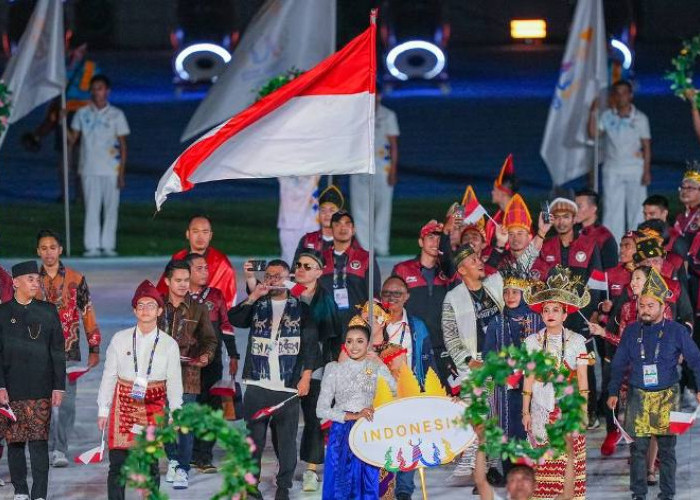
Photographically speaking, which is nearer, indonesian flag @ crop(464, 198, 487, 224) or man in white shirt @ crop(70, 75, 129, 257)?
indonesian flag @ crop(464, 198, 487, 224)

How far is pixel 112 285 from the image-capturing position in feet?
61.4

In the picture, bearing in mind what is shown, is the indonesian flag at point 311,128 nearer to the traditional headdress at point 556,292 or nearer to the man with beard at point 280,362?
the man with beard at point 280,362

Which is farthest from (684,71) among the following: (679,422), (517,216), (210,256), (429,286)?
(679,422)

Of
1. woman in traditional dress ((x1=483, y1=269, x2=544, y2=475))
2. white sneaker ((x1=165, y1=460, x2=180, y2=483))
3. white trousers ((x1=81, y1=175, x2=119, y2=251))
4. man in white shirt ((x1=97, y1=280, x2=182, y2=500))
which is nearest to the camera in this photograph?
man in white shirt ((x1=97, y1=280, x2=182, y2=500))

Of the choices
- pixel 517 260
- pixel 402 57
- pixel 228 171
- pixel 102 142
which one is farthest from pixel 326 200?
pixel 402 57

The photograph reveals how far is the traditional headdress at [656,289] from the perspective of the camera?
11.9m

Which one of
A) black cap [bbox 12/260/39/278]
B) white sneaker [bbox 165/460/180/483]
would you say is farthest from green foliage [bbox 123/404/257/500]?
white sneaker [bbox 165/460/180/483]

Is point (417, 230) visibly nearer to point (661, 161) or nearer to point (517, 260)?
point (661, 161)

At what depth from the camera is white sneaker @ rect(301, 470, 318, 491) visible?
12.6m

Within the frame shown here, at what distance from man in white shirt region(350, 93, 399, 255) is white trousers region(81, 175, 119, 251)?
2.64 metres

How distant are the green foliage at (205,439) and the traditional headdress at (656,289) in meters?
3.20

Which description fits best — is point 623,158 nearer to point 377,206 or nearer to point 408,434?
point 377,206

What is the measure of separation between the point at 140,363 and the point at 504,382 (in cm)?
246

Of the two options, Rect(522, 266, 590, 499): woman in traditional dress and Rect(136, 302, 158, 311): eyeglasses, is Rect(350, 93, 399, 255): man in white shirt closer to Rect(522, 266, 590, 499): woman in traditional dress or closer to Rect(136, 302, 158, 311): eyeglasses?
Rect(522, 266, 590, 499): woman in traditional dress
